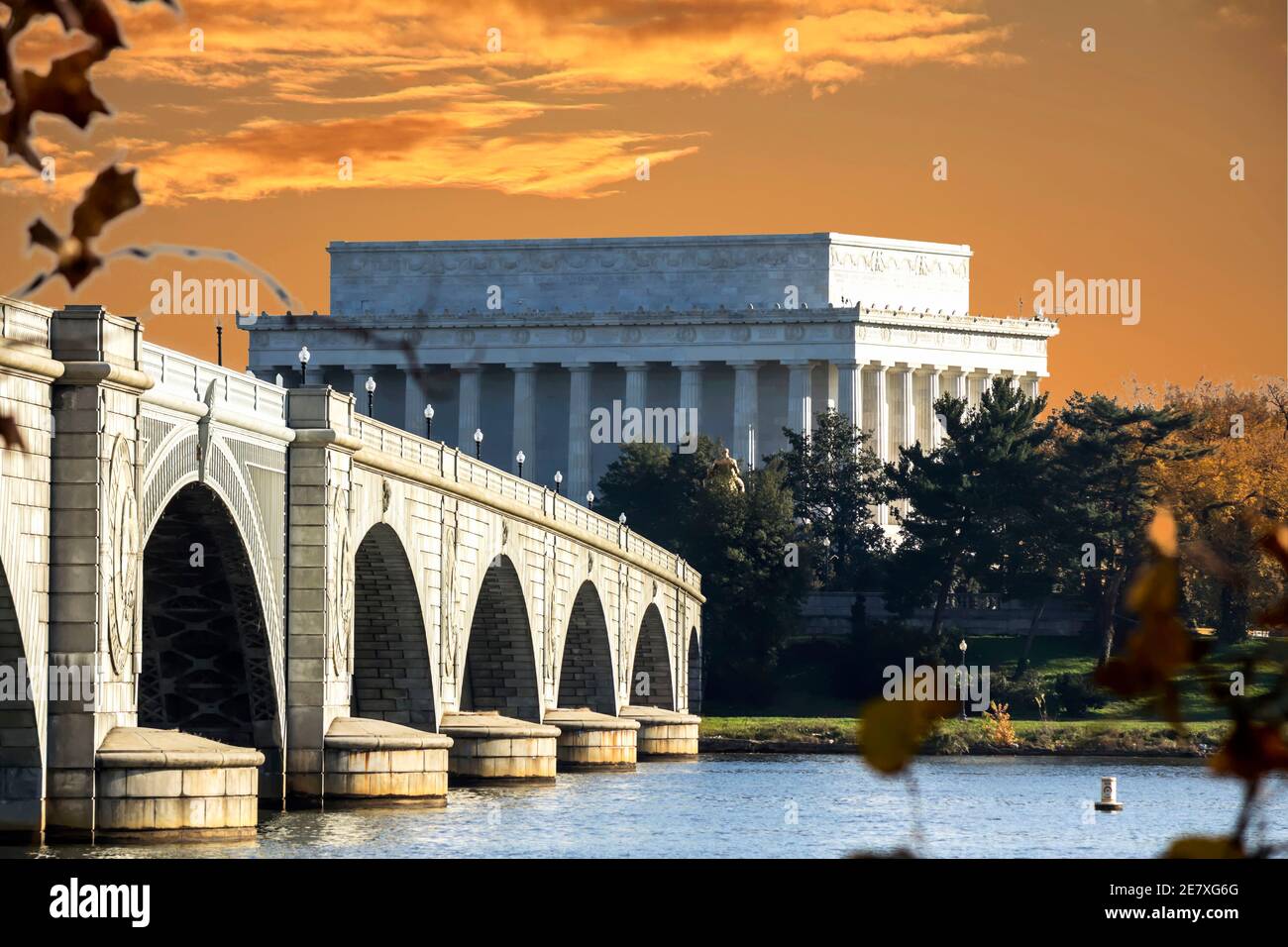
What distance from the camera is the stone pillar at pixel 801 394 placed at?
15612 centimetres

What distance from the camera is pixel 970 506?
116m

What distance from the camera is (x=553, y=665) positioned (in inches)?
2953

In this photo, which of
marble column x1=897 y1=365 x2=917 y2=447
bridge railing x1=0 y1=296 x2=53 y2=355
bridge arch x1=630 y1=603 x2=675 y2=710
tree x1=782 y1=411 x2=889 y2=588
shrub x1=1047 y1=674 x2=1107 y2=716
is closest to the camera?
bridge railing x1=0 y1=296 x2=53 y2=355

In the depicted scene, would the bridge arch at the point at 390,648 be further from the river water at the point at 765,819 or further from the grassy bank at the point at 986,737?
the grassy bank at the point at 986,737

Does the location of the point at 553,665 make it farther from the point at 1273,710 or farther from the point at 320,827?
the point at 1273,710

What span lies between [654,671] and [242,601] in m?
55.9

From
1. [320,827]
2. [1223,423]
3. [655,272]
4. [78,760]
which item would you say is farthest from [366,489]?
[655,272]

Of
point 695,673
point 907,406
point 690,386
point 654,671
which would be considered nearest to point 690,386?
point 690,386

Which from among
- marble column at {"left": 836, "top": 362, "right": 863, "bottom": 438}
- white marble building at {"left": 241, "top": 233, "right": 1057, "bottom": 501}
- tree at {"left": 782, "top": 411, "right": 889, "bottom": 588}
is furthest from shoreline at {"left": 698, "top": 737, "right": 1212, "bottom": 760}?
marble column at {"left": 836, "top": 362, "right": 863, "bottom": 438}

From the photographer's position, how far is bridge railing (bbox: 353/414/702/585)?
56.0 metres

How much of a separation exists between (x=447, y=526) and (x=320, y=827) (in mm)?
18484

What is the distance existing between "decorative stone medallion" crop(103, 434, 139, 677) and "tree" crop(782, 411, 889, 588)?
8954 cm

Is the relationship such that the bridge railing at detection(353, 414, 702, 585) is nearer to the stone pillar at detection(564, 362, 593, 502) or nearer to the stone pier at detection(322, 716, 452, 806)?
the stone pier at detection(322, 716, 452, 806)
